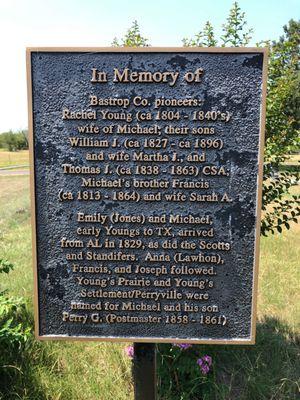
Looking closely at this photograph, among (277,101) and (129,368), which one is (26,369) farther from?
(277,101)

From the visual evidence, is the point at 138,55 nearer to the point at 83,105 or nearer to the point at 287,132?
the point at 83,105

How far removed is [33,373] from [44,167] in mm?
1675

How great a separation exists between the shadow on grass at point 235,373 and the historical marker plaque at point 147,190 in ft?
3.13

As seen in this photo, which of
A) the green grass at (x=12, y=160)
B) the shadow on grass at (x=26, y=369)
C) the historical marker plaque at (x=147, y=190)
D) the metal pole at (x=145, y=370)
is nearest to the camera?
the historical marker plaque at (x=147, y=190)

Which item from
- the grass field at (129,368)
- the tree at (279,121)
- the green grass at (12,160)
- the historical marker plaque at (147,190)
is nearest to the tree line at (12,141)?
the green grass at (12,160)

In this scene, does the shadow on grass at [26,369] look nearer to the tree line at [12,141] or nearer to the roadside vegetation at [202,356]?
the roadside vegetation at [202,356]

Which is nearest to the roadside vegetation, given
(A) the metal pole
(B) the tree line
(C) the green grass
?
(A) the metal pole

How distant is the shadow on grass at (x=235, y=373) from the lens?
9.68ft

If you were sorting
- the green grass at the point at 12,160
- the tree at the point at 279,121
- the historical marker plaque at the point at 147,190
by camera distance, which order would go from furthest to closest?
the green grass at the point at 12,160
the tree at the point at 279,121
the historical marker plaque at the point at 147,190

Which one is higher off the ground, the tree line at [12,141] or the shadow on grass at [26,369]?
the tree line at [12,141]

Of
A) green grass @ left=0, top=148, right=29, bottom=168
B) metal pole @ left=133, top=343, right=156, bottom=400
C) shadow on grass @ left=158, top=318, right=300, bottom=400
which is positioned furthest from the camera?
green grass @ left=0, top=148, right=29, bottom=168

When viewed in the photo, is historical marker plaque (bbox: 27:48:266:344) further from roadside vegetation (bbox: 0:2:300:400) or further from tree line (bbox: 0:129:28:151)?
tree line (bbox: 0:129:28:151)

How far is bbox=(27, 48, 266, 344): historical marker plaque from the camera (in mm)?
2068

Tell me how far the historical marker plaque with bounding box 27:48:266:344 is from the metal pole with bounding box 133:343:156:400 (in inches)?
7.4
